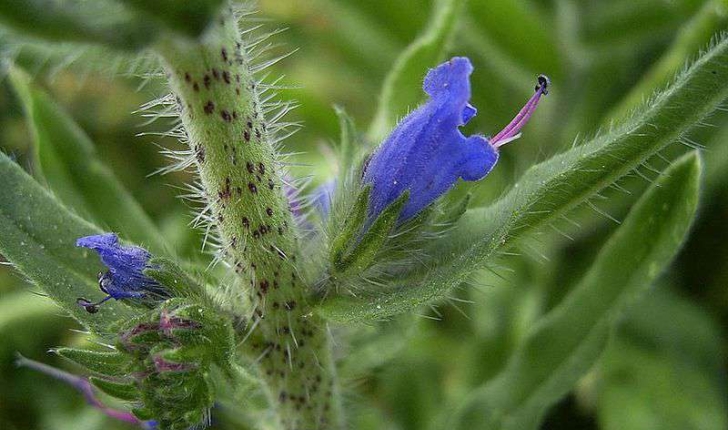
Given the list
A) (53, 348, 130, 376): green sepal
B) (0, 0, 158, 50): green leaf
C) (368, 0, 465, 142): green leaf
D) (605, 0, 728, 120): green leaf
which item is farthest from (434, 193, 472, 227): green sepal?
(605, 0, 728, 120): green leaf

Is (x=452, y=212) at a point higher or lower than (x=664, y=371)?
lower

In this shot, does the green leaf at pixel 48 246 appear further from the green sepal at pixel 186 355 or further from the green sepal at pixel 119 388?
the green sepal at pixel 186 355

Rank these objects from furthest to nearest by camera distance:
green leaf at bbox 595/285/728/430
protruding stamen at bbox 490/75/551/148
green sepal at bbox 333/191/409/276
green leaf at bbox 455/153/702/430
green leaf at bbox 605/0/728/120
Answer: green leaf at bbox 595/285/728/430 → green leaf at bbox 605/0/728/120 → green leaf at bbox 455/153/702/430 → protruding stamen at bbox 490/75/551/148 → green sepal at bbox 333/191/409/276

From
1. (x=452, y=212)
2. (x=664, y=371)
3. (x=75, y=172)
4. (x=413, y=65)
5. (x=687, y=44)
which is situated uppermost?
(x=687, y=44)

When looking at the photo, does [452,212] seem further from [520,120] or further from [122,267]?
[122,267]

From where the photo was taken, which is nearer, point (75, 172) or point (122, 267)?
point (122, 267)

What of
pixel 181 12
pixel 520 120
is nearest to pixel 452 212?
pixel 520 120

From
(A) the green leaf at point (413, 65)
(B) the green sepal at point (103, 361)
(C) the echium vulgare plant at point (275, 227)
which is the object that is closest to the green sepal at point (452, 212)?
(C) the echium vulgare plant at point (275, 227)

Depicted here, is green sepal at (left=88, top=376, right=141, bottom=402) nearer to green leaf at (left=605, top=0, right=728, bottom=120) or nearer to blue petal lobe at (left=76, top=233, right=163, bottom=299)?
blue petal lobe at (left=76, top=233, right=163, bottom=299)
